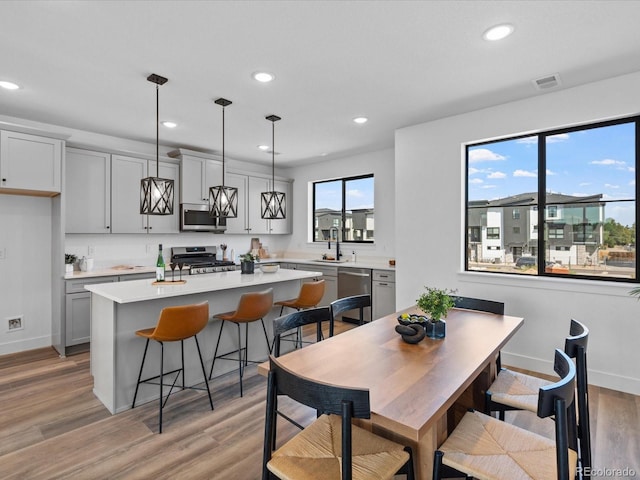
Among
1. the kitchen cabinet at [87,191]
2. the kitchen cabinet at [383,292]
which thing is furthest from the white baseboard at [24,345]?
the kitchen cabinet at [383,292]

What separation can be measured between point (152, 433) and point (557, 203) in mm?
→ 3995

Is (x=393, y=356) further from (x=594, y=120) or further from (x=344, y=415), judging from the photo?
(x=594, y=120)

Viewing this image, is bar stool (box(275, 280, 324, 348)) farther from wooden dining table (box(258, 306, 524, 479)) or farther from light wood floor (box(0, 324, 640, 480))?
wooden dining table (box(258, 306, 524, 479))

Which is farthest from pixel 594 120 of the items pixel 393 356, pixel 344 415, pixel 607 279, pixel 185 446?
pixel 185 446

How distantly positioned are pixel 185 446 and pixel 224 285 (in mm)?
1299

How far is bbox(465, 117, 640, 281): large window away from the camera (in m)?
3.12

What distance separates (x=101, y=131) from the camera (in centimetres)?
457

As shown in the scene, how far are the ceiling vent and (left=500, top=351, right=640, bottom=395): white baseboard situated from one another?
101 inches

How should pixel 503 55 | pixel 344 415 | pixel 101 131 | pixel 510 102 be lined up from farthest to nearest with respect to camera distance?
pixel 101 131
pixel 510 102
pixel 503 55
pixel 344 415

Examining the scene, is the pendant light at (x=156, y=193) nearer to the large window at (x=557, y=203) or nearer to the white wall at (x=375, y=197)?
the large window at (x=557, y=203)

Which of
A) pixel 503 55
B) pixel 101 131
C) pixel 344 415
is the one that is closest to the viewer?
pixel 344 415

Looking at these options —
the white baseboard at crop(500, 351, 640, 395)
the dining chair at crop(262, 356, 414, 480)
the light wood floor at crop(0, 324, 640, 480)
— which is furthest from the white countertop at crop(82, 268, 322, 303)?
the white baseboard at crop(500, 351, 640, 395)

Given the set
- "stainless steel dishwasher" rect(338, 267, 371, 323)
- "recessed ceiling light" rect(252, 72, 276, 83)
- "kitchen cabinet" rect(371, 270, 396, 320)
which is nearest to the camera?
"recessed ceiling light" rect(252, 72, 276, 83)

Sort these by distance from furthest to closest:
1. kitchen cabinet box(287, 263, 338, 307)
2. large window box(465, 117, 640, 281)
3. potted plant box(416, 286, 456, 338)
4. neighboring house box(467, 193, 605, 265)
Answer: kitchen cabinet box(287, 263, 338, 307), neighboring house box(467, 193, 605, 265), large window box(465, 117, 640, 281), potted plant box(416, 286, 456, 338)
